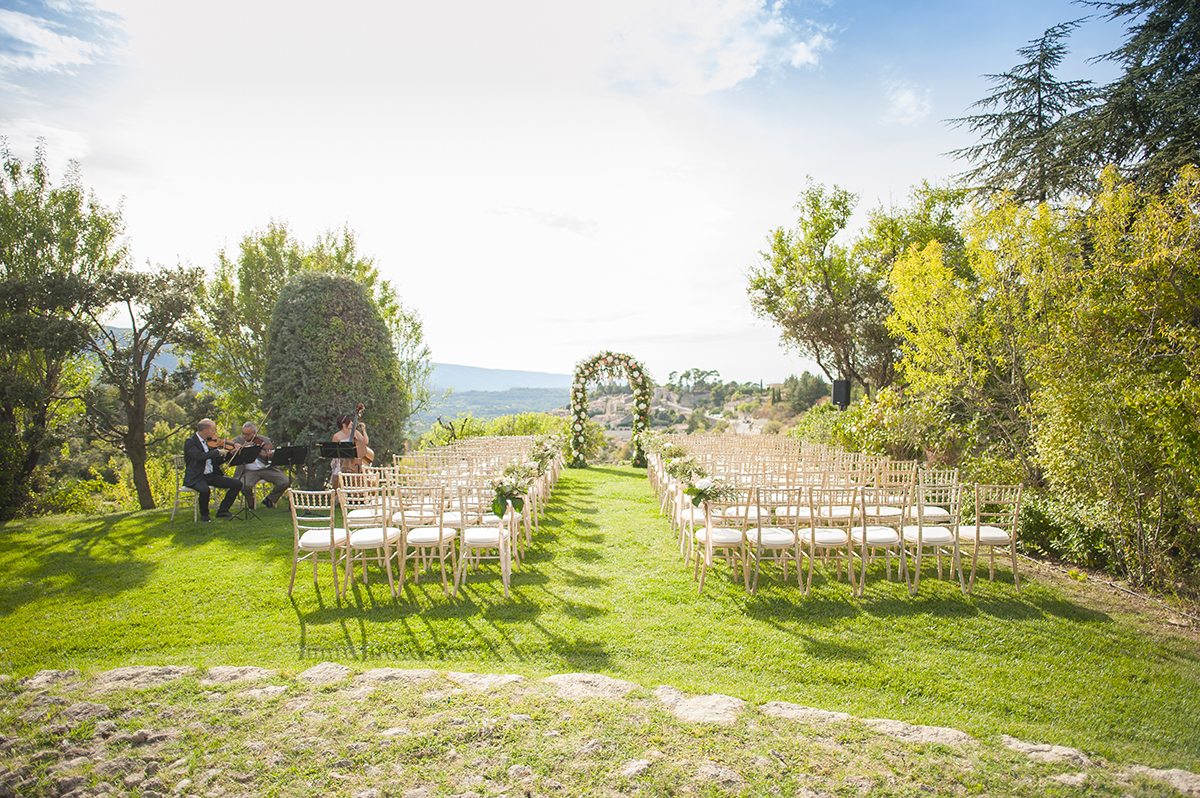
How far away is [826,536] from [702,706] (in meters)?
2.70

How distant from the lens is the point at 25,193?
10.7 metres

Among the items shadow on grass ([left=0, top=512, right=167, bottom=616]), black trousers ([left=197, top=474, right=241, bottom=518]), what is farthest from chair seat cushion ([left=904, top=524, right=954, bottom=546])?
black trousers ([left=197, top=474, right=241, bottom=518])

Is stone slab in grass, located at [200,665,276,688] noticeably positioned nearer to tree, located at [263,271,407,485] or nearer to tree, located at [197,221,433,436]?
tree, located at [263,271,407,485]

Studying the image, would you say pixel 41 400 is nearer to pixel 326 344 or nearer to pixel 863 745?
pixel 326 344

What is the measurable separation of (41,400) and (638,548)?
10.7m

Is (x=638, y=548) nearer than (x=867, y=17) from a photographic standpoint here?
Yes

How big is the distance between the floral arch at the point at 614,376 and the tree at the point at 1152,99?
34.6ft

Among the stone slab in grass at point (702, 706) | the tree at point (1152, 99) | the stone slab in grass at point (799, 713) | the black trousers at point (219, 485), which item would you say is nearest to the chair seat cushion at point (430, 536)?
the stone slab in grass at point (702, 706)

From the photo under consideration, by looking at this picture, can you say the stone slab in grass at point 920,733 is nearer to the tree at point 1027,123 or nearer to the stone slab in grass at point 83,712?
the stone slab in grass at point 83,712

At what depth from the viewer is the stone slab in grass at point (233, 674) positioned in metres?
3.57

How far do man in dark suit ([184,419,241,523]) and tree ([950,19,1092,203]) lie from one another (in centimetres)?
1538

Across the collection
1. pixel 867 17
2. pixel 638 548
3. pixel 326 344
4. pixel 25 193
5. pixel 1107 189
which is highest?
pixel 867 17

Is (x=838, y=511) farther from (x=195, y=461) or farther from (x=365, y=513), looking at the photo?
(x=195, y=461)

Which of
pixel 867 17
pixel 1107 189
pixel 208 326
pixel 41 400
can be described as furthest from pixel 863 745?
pixel 208 326
